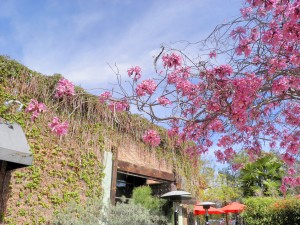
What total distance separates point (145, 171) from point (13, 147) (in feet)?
15.9

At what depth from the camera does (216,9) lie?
4.58 meters

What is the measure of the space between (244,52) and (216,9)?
30.9 inches

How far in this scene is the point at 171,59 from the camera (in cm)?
494

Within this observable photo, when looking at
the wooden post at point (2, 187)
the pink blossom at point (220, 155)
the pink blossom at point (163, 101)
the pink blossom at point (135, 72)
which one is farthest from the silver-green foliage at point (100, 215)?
the pink blossom at point (135, 72)

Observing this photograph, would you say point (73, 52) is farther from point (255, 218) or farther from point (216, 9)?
point (255, 218)

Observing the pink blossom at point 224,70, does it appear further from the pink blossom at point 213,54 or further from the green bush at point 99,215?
the green bush at point 99,215

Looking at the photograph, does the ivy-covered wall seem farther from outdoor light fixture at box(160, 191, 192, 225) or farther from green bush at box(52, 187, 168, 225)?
outdoor light fixture at box(160, 191, 192, 225)

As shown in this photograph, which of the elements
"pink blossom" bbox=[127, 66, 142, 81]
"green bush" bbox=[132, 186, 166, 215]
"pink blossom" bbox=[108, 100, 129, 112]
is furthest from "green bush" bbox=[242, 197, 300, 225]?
"pink blossom" bbox=[127, 66, 142, 81]

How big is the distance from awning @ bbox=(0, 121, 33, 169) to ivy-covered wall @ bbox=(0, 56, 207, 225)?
0.56 metres

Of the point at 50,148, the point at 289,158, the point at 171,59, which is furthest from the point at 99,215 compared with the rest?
the point at 289,158

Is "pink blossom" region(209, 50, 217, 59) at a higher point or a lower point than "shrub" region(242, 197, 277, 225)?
higher

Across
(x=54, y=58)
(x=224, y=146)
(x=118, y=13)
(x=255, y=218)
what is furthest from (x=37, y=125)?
(x=255, y=218)

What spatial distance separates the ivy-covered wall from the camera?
666 cm

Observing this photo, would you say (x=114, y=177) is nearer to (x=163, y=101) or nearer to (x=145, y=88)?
(x=163, y=101)
